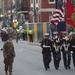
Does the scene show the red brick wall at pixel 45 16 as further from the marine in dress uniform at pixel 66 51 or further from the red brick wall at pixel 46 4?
the marine in dress uniform at pixel 66 51

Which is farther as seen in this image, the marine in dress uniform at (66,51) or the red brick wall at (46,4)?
the red brick wall at (46,4)

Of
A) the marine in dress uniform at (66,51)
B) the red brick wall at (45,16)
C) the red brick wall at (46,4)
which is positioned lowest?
the red brick wall at (45,16)

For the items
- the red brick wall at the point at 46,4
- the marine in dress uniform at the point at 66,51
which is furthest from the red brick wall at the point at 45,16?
the marine in dress uniform at the point at 66,51

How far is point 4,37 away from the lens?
48.9 m

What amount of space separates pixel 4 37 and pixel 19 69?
30.2 m

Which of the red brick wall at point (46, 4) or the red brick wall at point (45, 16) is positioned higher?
the red brick wall at point (46, 4)

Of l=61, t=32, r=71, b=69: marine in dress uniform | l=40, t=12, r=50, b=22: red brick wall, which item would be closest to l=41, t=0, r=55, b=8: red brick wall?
l=40, t=12, r=50, b=22: red brick wall

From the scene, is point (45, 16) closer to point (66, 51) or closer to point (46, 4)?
point (46, 4)

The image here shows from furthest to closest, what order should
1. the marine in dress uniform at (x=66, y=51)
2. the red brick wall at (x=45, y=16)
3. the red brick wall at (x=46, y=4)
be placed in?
the red brick wall at (x=45, y=16), the red brick wall at (x=46, y=4), the marine in dress uniform at (x=66, y=51)

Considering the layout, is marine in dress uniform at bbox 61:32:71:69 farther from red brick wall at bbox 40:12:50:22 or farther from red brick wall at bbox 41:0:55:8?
red brick wall at bbox 40:12:50:22

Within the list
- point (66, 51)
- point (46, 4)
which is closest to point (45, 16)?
point (46, 4)

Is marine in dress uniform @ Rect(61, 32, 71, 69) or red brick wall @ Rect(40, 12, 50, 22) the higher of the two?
marine in dress uniform @ Rect(61, 32, 71, 69)

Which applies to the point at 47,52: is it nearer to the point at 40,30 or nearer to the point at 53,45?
the point at 53,45

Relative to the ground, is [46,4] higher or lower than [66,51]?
lower
